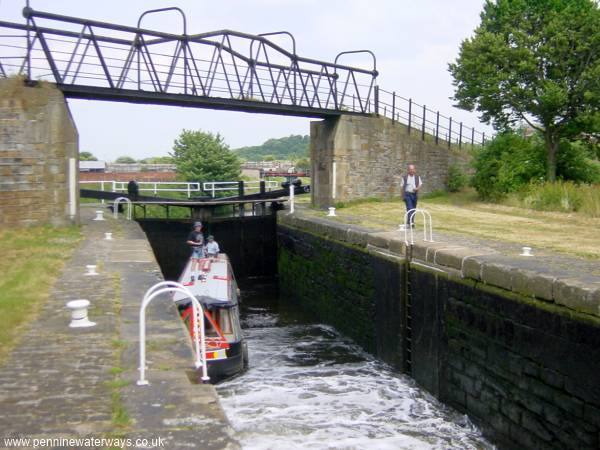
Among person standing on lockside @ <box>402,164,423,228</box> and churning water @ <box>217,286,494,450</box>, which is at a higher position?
person standing on lockside @ <box>402,164,423,228</box>

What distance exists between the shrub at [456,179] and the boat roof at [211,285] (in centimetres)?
1330

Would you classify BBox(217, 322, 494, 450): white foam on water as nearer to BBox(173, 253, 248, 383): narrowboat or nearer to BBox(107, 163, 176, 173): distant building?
BBox(173, 253, 248, 383): narrowboat

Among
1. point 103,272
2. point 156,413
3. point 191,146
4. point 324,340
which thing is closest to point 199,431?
point 156,413

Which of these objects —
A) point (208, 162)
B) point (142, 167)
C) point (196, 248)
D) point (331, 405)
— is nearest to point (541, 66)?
point (196, 248)

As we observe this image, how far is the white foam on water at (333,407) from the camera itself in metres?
8.10

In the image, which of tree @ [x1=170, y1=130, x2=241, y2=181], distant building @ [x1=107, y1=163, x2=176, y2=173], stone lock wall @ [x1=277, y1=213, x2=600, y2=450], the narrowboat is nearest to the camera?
stone lock wall @ [x1=277, y1=213, x2=600, y2=450]

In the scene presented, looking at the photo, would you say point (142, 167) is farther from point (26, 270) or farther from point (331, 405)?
point (331, 405)

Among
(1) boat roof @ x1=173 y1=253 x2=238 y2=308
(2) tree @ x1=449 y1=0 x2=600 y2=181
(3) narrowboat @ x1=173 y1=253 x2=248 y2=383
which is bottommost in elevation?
(3) narrowboat @ x1=173 y1=253 x2=248 y2=383

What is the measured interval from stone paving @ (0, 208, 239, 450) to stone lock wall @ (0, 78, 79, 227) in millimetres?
6752

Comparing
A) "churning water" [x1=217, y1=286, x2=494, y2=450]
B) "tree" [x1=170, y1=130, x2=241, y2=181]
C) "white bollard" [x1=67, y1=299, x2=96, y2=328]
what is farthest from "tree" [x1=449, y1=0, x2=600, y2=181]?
"tree" [x1=170, y1=130, x2=241, y2=181]

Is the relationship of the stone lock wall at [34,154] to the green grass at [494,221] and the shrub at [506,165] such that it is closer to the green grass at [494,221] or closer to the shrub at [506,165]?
the green grass at [494,221]

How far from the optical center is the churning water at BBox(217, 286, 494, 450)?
8.12 m

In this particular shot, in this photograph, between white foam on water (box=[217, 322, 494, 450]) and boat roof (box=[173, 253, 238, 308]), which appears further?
boat roof (box=[173, 253, 238, 308])

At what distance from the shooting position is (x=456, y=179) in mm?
23453
